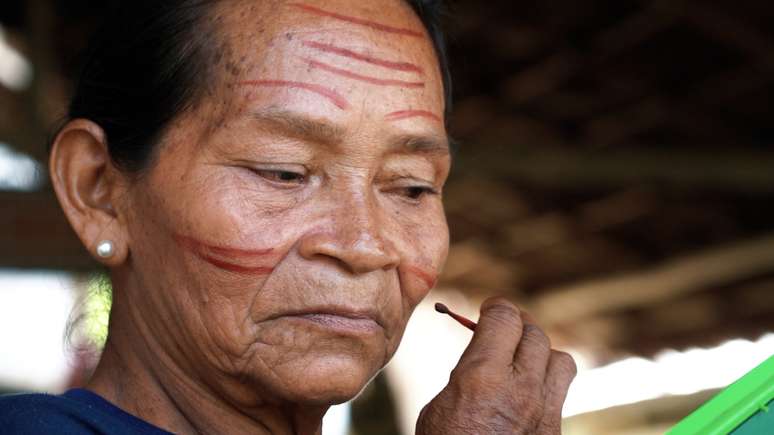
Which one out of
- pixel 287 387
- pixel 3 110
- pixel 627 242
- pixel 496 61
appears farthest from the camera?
pixel 627 242

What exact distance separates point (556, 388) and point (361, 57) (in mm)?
567

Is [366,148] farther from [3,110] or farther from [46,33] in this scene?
[3,110]

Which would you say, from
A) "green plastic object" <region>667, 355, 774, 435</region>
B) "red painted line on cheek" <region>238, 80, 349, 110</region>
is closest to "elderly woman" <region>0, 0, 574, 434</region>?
"red painted line on cheek" <region>238, 80, 349, 110</region>

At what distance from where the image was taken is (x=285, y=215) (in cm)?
149

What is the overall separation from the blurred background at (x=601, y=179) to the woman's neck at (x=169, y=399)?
8.38ft

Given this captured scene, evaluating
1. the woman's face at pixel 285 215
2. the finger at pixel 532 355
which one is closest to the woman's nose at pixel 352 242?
the woman's face at pixel 285 215

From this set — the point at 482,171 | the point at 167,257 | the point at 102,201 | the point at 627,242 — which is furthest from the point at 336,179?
the point at 627,242

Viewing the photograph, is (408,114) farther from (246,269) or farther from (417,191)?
(246,269)

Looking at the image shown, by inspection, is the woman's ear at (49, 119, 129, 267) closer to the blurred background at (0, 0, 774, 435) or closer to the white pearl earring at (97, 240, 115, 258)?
the white pearl earring at (97, 240, 115, 258)

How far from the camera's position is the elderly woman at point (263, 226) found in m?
1.47

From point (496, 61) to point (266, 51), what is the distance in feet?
18.8

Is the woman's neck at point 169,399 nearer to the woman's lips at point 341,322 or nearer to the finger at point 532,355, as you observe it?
the woman's lips at point 341,322

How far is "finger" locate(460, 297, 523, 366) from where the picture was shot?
4.86 feet

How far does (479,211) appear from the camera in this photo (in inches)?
382
